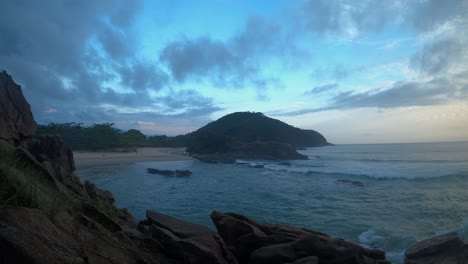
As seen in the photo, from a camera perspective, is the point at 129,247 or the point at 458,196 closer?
the point at 129,247

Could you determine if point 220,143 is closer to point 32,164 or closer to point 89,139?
point 89,139

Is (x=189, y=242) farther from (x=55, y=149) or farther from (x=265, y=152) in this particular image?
(x=265, y=152)

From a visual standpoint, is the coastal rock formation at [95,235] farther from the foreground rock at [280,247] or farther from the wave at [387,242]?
the wave at [387,242]

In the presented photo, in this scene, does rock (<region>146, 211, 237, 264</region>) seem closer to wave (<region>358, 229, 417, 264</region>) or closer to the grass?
the grass

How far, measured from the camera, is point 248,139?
3905 inches

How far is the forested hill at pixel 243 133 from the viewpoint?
7731 centimetres

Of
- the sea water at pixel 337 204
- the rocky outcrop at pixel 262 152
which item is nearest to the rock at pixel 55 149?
the sea water at pixel 337 204

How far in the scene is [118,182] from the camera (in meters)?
28.3

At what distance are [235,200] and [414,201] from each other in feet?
41.2

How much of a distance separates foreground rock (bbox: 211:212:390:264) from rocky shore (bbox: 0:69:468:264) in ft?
0.07

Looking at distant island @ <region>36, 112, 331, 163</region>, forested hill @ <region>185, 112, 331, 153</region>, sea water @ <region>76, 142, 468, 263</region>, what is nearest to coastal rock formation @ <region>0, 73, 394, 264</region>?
sea water @ <region>76, 142, 468, 263</region>

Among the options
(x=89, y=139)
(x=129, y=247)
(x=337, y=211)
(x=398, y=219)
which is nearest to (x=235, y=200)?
(x=337, y=211)

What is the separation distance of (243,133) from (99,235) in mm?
101096

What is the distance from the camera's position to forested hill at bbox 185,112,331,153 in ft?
254
